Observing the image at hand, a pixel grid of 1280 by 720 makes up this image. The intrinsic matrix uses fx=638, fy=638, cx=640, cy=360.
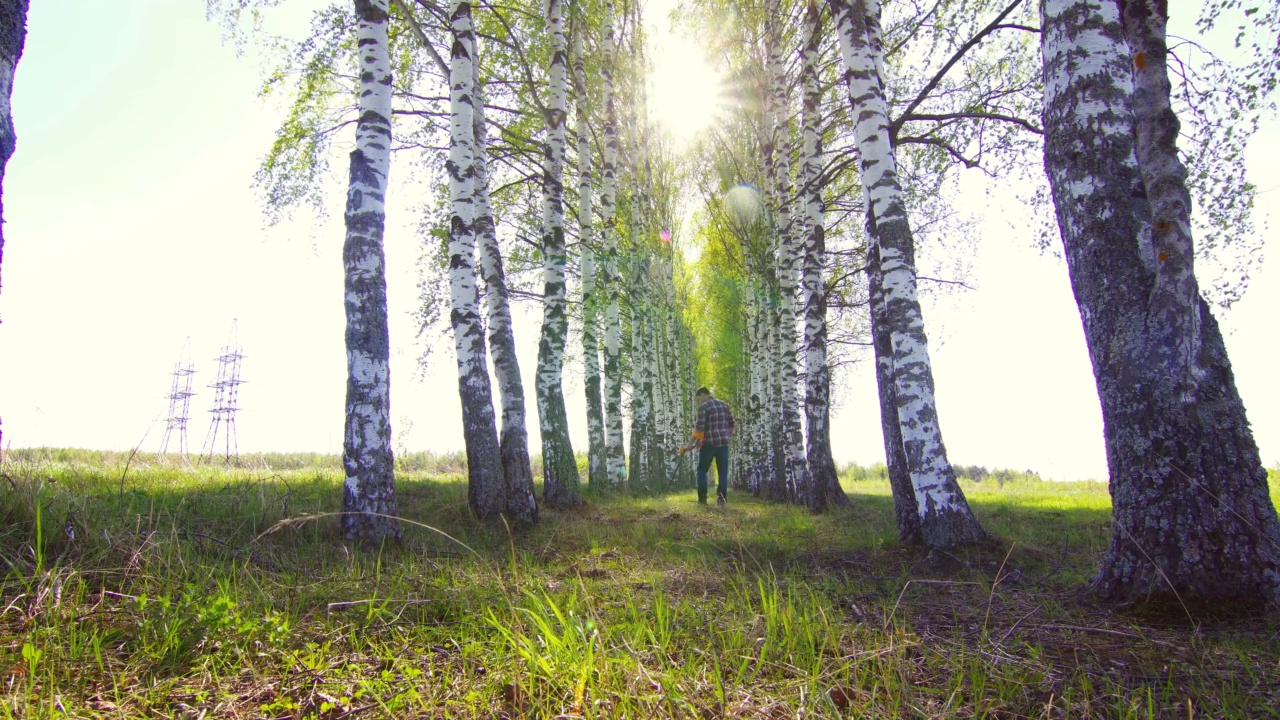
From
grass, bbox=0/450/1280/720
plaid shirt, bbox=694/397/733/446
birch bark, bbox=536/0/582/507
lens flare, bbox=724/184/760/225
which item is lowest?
grass, bbox=0/450/1280/720

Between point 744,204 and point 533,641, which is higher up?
point 744,204

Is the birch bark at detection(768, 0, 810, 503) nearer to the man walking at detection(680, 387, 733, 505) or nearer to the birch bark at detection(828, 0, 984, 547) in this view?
the man walking at detection(680, 387, 733, 505)

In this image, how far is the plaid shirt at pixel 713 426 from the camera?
10.4 meters

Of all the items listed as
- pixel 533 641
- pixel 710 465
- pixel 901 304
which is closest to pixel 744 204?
pixel 710 465

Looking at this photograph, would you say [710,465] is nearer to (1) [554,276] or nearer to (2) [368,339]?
(1) [554,276]

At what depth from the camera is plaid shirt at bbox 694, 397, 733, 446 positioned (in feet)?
34.2

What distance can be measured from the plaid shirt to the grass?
612cm

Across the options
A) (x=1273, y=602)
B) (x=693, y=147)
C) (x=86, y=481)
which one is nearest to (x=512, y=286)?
(x=693, y=147)

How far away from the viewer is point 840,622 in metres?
2.82

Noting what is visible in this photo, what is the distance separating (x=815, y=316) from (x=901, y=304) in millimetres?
4082

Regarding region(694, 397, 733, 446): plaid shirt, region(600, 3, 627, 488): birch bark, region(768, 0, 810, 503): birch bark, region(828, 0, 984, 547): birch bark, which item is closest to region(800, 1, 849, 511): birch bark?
region(768, 0, 810, 503): birch bark

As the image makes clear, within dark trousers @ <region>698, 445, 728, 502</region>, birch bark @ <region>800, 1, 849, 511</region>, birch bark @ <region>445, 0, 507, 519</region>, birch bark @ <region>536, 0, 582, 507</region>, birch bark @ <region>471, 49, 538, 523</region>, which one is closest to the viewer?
birch bark @ <region>445, 0, 507, 519</region>

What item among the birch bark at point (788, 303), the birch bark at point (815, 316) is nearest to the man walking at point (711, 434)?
the birch bark at point (788, 303)

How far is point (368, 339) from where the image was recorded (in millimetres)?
5023
